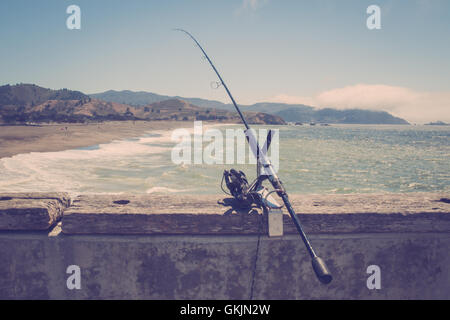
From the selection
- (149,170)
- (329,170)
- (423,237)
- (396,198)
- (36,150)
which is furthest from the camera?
(36,150)

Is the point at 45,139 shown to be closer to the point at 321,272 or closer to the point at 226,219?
the point at 226,219

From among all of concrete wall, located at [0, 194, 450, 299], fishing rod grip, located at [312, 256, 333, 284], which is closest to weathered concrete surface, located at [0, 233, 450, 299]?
concrete wall, located at [0, 194, 450, 299]

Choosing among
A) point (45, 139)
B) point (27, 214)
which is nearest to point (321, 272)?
point (27, 214)

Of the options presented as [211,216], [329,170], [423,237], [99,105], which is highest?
[99,105]

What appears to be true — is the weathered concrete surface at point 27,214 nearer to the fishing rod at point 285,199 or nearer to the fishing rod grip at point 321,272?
the fishing rod at point 285,199

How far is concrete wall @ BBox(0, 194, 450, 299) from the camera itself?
209 cm

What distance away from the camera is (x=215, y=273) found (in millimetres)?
2135

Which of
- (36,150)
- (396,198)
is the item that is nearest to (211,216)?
(396,198)

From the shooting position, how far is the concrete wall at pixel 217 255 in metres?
2.09

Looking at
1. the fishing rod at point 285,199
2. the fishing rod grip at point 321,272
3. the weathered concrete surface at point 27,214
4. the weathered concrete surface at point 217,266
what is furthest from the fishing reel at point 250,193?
the weathered concrete surface at point 27,214

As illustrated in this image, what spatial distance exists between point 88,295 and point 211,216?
3.23 ft

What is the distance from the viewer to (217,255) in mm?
2121
